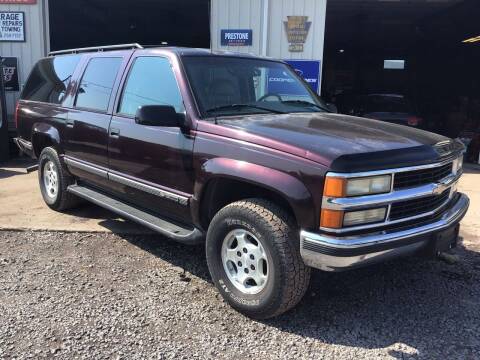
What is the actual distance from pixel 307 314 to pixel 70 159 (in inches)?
127

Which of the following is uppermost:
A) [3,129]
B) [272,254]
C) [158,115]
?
[158,115]

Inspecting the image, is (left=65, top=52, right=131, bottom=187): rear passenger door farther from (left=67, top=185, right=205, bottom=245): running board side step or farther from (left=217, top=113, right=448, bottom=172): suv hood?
(left=217, top=113, right=448, bottom=172): suv hood

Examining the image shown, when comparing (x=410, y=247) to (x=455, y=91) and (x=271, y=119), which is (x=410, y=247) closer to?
(x=271, y=119)

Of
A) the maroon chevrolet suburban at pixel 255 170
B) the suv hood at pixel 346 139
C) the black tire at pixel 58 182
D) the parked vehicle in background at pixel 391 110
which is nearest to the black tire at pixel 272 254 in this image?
the maroon chevrolet suburban at pixel 255 170

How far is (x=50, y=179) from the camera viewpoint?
6.08m

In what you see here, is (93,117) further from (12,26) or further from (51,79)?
(12,26)

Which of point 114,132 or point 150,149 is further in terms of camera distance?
point 114,132

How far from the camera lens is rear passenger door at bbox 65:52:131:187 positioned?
4.77m

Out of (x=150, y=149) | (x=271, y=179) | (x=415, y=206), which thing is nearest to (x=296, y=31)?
(x=150, y=149)

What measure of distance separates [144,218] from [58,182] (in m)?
2.01

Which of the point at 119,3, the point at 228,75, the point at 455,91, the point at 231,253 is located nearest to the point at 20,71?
the point at 119,3

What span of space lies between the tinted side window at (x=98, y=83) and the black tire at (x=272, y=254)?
2078mm

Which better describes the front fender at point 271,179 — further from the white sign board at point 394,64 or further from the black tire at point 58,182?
the white sign board at point 394,64

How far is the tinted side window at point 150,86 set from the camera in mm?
4105
